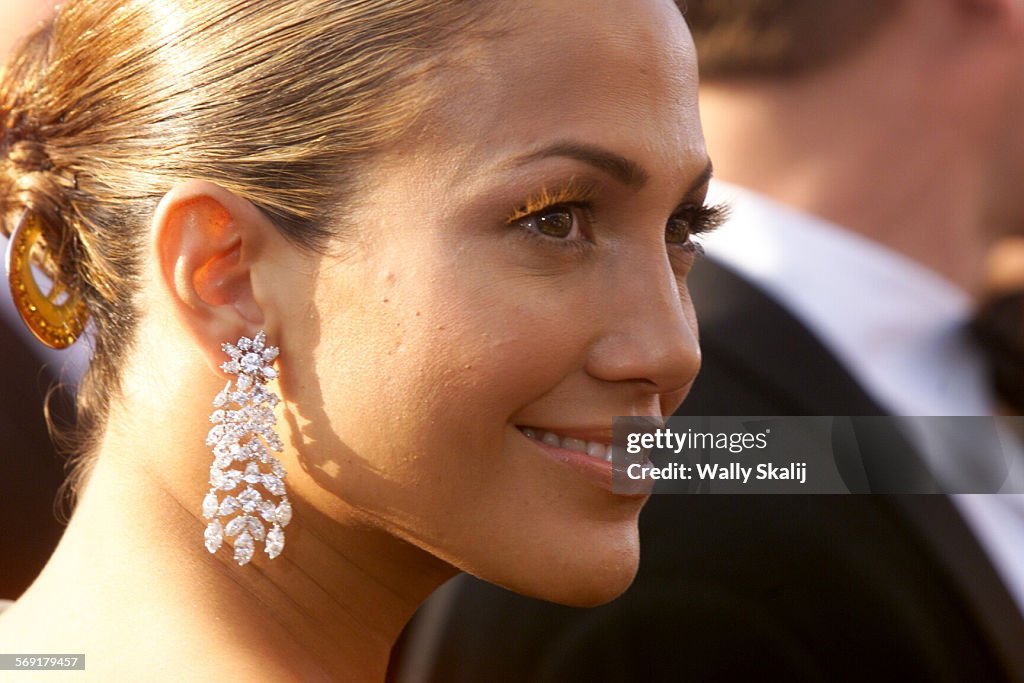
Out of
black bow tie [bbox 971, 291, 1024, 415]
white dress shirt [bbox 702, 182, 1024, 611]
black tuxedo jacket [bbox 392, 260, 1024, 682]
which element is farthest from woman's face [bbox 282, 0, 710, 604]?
black bow tie [bbox 971, 291, 1024, 415]

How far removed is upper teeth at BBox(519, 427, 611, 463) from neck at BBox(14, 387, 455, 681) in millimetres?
239

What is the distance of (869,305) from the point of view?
2402 mm

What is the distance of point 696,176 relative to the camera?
1616mm

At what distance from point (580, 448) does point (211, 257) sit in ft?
1.61

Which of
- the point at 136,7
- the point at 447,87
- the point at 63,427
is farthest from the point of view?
the point at 63,427

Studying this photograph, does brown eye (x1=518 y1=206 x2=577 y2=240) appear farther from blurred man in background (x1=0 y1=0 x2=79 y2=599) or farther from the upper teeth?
→ blurred man in background (x1=0 y1=0 x2=79 y2=599)

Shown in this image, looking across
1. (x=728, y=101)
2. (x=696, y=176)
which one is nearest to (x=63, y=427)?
(x=728, y=101)

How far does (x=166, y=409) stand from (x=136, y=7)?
0.51m

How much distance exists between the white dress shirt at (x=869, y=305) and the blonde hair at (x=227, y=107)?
952 mm

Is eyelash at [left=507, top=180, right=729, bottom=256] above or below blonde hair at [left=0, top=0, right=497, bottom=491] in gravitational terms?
below

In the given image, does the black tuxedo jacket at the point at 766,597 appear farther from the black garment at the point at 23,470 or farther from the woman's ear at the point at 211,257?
the black garment at the point at 23,470

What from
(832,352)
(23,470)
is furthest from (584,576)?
(23,470)

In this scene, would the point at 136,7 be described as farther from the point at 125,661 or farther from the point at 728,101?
the point at 728,101

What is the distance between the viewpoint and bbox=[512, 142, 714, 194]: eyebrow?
1.48 meters
